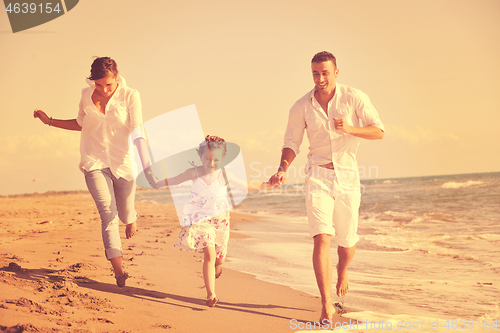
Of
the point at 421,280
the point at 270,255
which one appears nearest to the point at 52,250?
the point at 270,255

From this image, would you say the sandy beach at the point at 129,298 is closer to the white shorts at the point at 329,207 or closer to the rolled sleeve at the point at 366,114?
the white shorts at the point at 329,207

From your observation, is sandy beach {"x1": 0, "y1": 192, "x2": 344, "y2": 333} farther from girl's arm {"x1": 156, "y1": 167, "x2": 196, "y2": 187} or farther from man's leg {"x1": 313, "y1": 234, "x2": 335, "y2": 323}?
girl's arm {"x1": 156, "y1": 167, "x2": 196, "y2": 187}

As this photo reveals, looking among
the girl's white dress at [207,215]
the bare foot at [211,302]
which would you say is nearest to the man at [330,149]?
the girl's white dress at [207,215]

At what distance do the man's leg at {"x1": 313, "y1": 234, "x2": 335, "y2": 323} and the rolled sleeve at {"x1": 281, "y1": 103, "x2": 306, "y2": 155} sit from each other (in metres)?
0.92

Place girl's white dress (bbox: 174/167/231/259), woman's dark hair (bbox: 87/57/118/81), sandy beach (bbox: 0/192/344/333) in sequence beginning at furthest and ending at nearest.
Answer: girl's white dress (bbox: 174/167/231/259), woman's dark hair (bbox: 87/57/118/81), sandy beach (bbox: 0/192/344/333)

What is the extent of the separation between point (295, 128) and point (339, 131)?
0.45 m

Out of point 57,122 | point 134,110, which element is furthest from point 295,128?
point 57,122

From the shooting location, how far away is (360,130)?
3.79 meters

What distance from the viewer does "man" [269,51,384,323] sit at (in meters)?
3.83

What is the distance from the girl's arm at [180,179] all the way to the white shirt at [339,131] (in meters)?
1.21

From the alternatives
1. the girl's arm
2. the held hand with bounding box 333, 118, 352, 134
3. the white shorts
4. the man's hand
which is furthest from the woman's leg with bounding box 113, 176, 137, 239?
the held hand with bounding box 333, 118, 352, 134

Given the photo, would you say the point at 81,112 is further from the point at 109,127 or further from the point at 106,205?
the point at 106,205

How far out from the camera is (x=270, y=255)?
24.4 ft

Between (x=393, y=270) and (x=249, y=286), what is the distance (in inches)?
104
